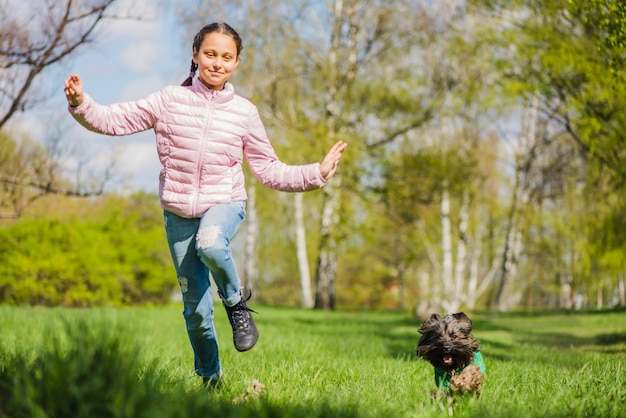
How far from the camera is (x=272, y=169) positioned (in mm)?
4613

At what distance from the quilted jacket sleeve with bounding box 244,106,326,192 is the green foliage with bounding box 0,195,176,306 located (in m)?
13.6

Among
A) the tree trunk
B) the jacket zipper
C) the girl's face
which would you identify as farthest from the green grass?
the tree trunk

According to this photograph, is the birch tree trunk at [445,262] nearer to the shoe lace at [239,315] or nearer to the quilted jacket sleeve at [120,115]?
the shoe lace at [239,315]

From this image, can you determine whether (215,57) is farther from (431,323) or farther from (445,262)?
(445,262)

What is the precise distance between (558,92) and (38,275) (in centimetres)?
1288

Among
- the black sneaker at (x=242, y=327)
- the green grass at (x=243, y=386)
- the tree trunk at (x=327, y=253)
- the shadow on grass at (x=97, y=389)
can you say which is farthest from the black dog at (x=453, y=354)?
the tree trunk at (x=327, y=253)

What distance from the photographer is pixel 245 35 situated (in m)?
22.9

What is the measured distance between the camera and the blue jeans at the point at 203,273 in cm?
407

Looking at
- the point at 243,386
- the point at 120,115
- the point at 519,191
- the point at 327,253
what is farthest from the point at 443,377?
the point at 519,191

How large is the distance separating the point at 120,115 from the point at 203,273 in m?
1.11

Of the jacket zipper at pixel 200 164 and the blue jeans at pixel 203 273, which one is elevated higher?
the jacket zipper at pixel 200 164

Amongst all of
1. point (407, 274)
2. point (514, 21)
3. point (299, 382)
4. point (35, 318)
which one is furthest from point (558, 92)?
point (407, 274)

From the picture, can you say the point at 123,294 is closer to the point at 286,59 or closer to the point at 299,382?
the point at 286,59

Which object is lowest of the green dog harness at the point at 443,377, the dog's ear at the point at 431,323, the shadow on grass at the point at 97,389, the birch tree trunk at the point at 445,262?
the green dog harness at the point at 443,377
